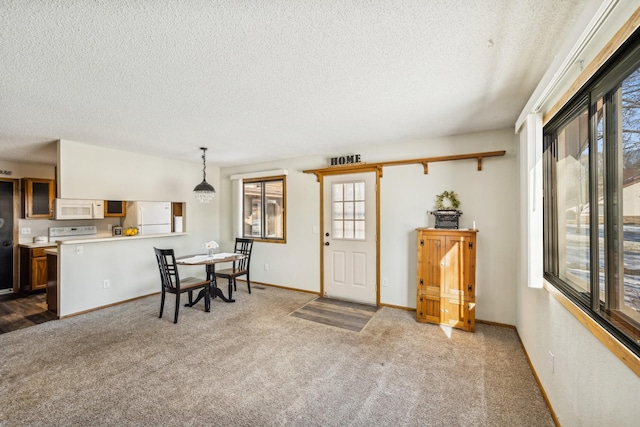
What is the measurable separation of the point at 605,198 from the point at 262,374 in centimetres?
260

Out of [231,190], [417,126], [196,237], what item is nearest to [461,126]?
[417,126]

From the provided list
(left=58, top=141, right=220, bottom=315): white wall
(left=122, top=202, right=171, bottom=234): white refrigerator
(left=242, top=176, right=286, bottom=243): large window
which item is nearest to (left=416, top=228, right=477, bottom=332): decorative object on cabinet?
(left=242, top=176, right=286, bottom=243): large window

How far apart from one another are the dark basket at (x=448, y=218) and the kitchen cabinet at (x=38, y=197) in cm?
668

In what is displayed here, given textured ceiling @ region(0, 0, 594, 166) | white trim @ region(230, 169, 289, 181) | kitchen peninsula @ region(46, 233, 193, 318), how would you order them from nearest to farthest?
1. textured ceiling @ region(0, 0, 594, 166)
2. kitchen peninsula @ region(46, 233, 193, 318)
3. white trim @ region(230, 169, 289, 181)

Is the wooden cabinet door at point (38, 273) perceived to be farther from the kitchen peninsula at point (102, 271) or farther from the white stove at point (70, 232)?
the kitchen peninsula at point (102, 271)

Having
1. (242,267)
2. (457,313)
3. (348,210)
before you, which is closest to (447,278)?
(457,313)

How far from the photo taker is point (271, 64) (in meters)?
1.88

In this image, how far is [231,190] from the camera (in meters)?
5.83

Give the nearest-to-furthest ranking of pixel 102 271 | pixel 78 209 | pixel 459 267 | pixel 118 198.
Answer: pixel 459 267 → pixel 102 271 → pixel 118 198 → pixel 78 209

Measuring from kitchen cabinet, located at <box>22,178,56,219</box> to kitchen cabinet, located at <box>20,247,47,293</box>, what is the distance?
2.11 feet

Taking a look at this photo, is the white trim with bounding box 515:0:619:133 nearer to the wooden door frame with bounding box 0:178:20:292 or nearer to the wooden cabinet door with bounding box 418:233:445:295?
the wooden cabinet door with bounding box 418:233:445:295

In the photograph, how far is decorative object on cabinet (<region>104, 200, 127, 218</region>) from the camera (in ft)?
17.3

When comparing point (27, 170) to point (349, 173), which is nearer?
point (349, 173)

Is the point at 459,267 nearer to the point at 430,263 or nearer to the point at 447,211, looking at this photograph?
the point at 430,263
